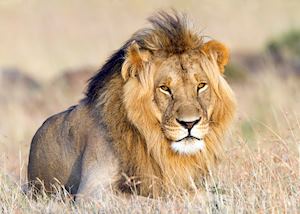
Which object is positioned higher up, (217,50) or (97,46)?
(217,50)

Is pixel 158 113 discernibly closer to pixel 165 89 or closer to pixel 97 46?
pixel 165 89

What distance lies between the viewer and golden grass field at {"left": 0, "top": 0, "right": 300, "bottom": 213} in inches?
223

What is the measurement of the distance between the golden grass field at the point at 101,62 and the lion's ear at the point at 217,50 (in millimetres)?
410

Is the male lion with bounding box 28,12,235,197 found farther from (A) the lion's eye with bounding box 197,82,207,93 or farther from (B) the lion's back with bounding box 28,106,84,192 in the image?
(B) the lion's back with bounding box 28,106,84,192

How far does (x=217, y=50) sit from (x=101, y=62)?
14563 mm

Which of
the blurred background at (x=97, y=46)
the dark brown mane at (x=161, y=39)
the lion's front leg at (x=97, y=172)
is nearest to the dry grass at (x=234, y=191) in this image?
the lion's front leg at (x=97, y=172)

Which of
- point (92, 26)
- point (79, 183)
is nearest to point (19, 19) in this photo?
point (92, 26)

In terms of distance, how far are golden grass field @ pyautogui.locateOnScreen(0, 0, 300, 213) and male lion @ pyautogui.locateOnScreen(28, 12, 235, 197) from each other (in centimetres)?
21

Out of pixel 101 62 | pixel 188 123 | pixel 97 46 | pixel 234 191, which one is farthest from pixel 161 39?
pixel 97 46

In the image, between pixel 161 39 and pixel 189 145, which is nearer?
pixel 189 145

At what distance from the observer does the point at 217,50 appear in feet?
20.7

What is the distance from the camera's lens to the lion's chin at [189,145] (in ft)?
19.5

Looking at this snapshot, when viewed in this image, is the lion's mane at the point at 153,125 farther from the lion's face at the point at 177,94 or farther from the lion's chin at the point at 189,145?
the lion's chin at the point at 189,145

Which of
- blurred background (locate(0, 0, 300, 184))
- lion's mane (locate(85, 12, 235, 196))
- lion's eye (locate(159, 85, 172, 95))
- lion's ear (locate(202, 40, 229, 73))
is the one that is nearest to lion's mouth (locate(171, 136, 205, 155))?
lion's mane (locate(85, 12, 235, 196))
